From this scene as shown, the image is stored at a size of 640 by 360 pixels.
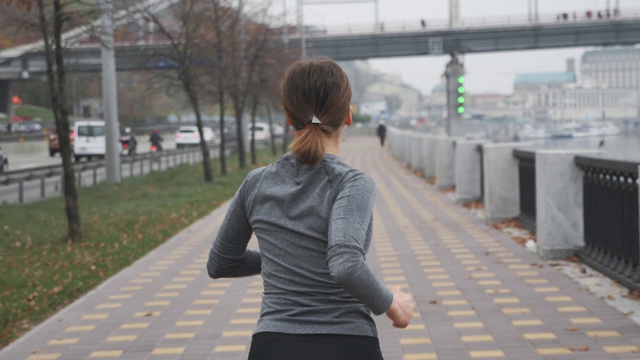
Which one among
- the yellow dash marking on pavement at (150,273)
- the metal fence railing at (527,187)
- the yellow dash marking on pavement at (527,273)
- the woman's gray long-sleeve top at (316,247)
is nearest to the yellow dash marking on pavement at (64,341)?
the yellow dash marking on pavement at (150,273)

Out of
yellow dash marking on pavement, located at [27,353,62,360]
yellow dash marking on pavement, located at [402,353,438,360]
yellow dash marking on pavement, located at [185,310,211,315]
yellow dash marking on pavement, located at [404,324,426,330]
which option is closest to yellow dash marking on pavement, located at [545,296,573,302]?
yellow dash marking on pavement, located at [404,324,426,330]

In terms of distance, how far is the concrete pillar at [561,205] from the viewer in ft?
33.5

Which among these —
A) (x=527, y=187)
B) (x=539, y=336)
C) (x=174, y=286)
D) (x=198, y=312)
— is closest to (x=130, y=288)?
(x=174, y=286)

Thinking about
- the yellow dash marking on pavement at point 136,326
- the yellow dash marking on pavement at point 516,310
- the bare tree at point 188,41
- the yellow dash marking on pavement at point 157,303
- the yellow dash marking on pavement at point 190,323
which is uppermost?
the bare tree at point 188,41

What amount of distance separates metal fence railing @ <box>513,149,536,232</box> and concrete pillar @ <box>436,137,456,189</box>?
832cm

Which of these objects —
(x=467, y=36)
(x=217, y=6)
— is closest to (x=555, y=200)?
(x=217, y=6)

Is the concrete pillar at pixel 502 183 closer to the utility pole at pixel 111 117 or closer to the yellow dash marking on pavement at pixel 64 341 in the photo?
the yellow dash marking on pavement at pixel 64 341

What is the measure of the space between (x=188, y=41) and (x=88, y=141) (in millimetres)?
20193

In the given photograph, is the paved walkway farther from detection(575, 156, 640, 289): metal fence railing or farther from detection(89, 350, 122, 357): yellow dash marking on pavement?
detection(575, 156, 640, 289): metal fence railing

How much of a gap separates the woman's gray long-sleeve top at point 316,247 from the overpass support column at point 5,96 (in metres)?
94.7

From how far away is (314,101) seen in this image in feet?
8.71

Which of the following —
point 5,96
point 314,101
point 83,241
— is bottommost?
point 83,241

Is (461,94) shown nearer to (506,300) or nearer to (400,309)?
(506,300)

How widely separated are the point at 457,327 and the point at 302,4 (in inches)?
Result: 1908
